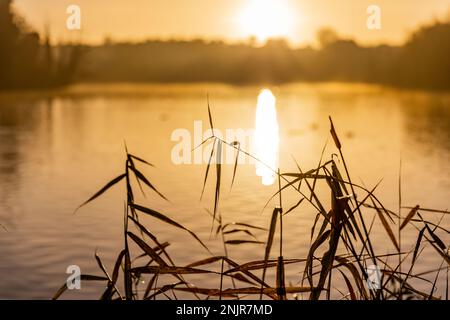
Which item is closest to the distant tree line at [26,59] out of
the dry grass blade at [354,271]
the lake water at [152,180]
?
the lake water at [152,180]

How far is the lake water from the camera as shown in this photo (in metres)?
14.5

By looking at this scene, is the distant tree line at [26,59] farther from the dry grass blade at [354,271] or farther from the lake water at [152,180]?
the dry grass blade at [354,271]

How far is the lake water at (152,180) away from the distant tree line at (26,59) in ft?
19.4

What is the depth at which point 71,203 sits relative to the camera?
20156mm

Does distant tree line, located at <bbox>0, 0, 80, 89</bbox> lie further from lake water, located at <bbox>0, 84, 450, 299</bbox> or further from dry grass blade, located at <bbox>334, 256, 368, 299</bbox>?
dry grass blade, located at <bbox>334, 256, 368, 299</bbox>

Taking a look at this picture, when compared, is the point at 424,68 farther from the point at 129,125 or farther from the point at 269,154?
the point at 269,154

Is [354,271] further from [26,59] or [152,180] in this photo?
[26,59]

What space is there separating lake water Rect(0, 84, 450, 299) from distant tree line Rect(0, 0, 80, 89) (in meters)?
5.92

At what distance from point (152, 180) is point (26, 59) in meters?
39.8

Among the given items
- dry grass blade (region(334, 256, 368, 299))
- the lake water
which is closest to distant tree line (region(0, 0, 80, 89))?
the lake water

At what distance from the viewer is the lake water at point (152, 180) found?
47.5 feet

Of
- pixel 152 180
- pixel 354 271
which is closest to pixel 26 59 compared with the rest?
pixel 152 180

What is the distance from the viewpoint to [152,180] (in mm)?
24828

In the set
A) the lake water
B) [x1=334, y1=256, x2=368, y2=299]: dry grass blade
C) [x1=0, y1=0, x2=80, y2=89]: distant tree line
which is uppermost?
[x1=0, y1=0, x2=80, y2=89]: distant tree line
